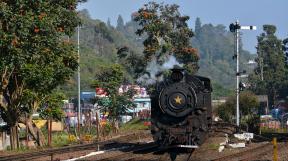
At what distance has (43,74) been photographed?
2906 centimetres

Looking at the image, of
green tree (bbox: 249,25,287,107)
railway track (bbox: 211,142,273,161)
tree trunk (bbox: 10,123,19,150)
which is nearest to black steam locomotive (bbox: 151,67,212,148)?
railway track (bbox: 211,142,273,161)

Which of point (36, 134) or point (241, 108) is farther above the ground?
point (241, 108)

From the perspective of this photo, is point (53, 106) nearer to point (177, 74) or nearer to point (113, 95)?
point (177, 74)

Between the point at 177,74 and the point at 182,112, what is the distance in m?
1.44

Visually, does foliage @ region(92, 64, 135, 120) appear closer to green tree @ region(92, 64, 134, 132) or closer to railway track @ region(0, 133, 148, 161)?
green tree @ region(92, 64, 134, 132)

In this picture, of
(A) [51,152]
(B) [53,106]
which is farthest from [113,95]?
(A) [51,152]

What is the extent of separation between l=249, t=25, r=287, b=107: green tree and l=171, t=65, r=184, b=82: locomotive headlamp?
81058 mm

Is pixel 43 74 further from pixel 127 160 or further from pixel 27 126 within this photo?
pixel 127 160

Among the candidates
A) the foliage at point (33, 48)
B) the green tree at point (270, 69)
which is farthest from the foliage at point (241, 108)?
the green tree at point (270, 69)

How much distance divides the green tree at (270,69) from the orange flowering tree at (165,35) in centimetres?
4236

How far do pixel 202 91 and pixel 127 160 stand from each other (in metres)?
3.88

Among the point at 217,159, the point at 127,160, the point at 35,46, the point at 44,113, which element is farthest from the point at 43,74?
the point at 217,159

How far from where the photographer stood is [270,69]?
107438mm

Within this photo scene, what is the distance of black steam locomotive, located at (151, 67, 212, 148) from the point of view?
Result: 19828 mm
